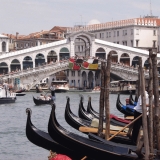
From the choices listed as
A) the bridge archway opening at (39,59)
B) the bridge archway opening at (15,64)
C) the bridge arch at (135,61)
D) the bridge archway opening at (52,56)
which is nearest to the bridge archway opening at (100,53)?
the bridge arch at (135,61)

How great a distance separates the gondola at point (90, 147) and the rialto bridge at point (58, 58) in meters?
14.5

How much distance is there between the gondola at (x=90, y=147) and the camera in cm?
429

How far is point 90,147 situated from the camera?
441 cm

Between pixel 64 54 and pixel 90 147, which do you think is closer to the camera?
pixel 90 147

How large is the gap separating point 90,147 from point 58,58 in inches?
651

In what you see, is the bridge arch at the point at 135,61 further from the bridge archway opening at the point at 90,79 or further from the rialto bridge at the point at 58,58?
the bridge archway opening at the point at 90,79

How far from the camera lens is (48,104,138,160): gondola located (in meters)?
4.29

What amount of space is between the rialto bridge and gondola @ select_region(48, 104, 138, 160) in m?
14.5

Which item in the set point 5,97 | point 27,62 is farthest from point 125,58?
point 5,97

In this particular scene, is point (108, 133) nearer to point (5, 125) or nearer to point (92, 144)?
point (92, 144)

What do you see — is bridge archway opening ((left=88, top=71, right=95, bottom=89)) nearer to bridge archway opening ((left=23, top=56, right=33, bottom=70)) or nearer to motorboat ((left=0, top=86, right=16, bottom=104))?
bridge archway opening ((left=23, top=56, right=33, bottom=70))

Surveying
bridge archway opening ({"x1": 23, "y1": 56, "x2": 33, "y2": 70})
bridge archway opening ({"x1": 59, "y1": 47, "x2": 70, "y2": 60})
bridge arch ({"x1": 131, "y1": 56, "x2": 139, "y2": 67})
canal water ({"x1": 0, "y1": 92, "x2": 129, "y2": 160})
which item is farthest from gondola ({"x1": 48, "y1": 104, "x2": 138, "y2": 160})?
bridge archway opening ({"x1": 23, "y1": 56, "x2": 33, "y2": 70})

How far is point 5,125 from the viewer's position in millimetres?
9203

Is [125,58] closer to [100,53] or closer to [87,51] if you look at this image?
[100,53]
